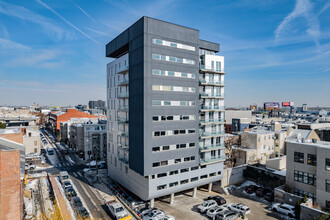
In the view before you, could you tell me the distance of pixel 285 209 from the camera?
33.4 m

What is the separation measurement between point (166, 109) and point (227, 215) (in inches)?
765

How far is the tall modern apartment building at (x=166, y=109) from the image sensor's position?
1321 inches

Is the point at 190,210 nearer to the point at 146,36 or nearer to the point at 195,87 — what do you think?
the point at 195,87

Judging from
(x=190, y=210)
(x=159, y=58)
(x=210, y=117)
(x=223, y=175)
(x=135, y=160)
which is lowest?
(x=190, y=210)

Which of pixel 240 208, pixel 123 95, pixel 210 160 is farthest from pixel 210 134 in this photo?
pixel 123 95

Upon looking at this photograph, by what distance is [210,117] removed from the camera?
41969 mm

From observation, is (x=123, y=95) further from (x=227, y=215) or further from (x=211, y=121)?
(x=227, y=215)

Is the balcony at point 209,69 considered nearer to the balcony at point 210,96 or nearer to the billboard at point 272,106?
the balcony at point 210,96

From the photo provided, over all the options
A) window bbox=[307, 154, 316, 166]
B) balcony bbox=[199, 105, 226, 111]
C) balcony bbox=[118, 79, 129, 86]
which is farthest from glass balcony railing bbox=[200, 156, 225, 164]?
balcony bbox=[118, 79, 129, 86]

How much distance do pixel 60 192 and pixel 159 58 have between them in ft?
107

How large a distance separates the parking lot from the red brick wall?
75.1 feet

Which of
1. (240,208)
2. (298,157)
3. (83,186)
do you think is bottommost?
(83,186)

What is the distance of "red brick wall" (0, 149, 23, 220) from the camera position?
17.9 meters

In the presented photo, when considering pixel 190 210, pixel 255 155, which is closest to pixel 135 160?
pixel 190 210
